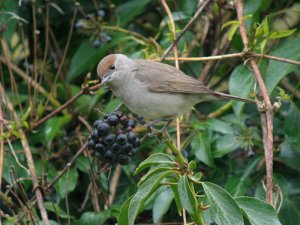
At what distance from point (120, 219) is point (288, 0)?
2.51m

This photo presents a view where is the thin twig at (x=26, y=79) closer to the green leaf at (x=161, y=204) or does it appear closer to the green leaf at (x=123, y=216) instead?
the green leaf at (x=161, y=204)

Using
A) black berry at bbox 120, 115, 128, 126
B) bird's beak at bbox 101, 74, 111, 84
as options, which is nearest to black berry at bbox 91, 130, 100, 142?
black berry at bbox 120, 115, 128, 126

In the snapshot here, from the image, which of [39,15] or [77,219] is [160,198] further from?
[39,15]

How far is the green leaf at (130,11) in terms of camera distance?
451 cm

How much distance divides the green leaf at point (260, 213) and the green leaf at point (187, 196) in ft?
0.87

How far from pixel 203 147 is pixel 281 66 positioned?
670 millimetres

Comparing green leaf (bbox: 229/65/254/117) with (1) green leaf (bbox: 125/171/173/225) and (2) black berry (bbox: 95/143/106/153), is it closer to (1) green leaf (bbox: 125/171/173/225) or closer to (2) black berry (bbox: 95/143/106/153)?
(2) black berry (bbox: 95/143/106/153)

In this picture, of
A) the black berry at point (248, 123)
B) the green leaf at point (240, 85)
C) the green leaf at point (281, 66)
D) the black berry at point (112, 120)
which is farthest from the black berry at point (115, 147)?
the black berry at point (248, 123)

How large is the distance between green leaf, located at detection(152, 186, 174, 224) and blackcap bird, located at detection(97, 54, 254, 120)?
1.49 feet

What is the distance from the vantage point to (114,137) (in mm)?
2998

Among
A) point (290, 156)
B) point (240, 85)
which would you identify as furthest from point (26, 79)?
point (290, 156)

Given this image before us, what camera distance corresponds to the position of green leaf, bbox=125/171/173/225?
102 inches

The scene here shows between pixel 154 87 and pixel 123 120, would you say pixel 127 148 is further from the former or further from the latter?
pixel 154 87

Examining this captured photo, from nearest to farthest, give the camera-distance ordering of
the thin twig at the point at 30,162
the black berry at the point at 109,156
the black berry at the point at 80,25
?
the black berry at the point at 109,156 < the thin twig at the point at 30,162 < the black berry at the point at 80,25
